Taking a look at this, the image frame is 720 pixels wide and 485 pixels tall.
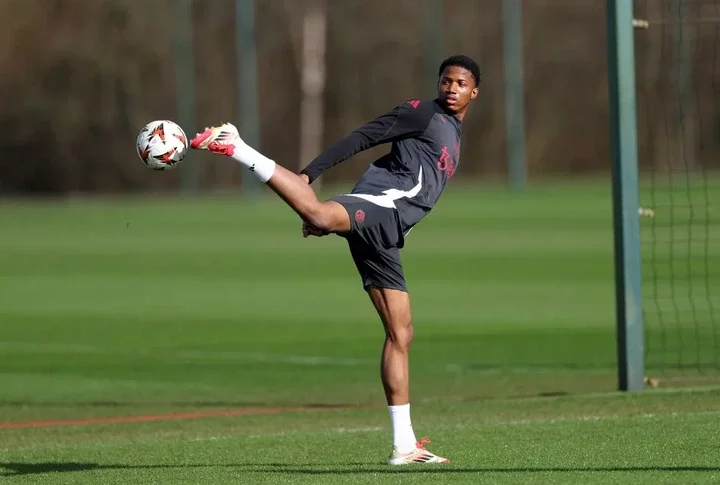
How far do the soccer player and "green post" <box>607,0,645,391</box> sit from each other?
330 centimetres

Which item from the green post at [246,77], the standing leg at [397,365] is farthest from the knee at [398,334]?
the green post at [246,77]

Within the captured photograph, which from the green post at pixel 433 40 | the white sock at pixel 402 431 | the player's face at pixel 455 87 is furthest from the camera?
→ the green post at pixel 433 40

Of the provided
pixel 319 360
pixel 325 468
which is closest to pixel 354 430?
pixel 325 468

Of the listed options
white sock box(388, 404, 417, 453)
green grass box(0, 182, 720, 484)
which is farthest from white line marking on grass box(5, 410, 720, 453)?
white sock box(388, 404, 417, 453)

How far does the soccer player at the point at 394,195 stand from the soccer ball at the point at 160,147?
39 cm

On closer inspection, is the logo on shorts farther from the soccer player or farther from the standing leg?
the standing leg

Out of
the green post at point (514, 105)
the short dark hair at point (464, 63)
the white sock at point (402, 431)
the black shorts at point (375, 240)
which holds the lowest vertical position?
the white sock at point (402, 431)

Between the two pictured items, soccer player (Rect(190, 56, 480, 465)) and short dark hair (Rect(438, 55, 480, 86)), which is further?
short dark hair (Rect(438, 55, 480, 86))

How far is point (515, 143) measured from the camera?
4478 centimetres

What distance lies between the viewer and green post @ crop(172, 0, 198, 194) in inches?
1816

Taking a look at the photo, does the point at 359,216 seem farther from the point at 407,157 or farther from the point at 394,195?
the point at 407,157

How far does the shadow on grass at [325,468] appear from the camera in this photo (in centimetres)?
800

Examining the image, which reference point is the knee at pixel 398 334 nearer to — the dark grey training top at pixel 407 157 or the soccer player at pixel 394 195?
the soccer player at pixel 394 195

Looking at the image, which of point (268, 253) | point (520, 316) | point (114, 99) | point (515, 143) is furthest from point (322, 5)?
point (520, 316)
